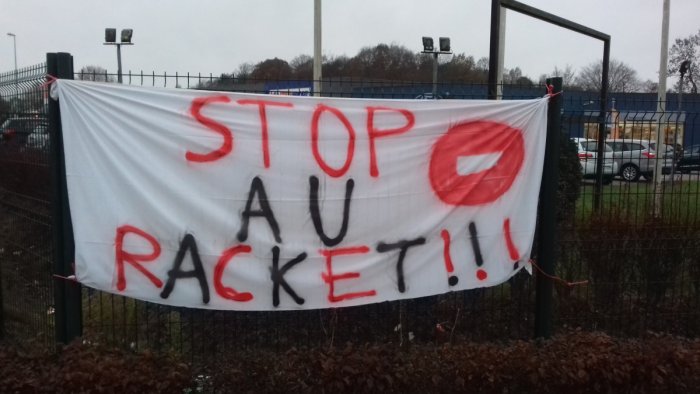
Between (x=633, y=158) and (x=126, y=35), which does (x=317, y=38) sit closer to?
(x=633, y=158)

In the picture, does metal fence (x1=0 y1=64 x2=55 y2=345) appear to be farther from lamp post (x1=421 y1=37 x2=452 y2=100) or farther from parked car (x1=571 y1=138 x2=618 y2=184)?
lamp post (x1=421 y1=37 x2=452 y2=100)

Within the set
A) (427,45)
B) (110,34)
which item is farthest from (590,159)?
(110,34)

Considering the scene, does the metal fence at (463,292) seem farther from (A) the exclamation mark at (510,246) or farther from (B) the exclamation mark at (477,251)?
(B) the exclamation mark at (477,251)

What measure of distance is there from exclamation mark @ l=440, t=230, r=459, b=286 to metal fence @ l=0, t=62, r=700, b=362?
499mm

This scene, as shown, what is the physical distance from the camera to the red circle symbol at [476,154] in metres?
4.42

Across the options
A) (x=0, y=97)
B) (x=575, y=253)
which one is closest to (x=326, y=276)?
(x=575, y=253)

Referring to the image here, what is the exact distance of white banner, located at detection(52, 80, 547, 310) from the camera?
12.9 ft

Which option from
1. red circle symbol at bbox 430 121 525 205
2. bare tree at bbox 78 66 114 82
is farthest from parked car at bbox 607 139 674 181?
bare tree at bbox 78 66 114 82

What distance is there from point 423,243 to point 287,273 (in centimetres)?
94

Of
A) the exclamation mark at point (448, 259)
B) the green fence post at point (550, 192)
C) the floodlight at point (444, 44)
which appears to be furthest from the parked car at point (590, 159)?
the floodlight at point (444, 44)

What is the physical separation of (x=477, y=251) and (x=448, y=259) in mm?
228

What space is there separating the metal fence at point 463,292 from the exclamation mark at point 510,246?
25 cm

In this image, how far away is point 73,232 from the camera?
3.97 meters

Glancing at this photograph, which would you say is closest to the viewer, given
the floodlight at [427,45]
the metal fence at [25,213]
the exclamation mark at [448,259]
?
the metal fence at [25,213]
